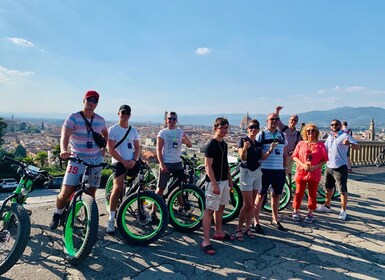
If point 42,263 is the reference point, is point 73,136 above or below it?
above

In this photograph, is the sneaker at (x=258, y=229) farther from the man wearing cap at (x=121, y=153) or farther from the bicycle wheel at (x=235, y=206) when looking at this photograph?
the man wearing cap at (x=121, y=153)

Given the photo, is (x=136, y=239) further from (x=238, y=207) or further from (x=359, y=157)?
(x=359, y=157)

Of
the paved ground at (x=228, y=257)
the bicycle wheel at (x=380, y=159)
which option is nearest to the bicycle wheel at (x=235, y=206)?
the paved ground at (x=228, y=257)

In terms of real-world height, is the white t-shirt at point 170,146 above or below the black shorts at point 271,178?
above

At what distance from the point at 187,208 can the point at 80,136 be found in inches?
74.3

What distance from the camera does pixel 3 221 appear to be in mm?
2900

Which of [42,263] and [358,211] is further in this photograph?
[358,211]

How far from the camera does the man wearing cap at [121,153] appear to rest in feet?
12.2

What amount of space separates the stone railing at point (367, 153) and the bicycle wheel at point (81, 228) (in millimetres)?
11019

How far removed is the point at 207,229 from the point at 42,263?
1.89 m

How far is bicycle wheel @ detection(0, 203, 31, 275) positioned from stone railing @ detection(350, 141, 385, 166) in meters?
11.6

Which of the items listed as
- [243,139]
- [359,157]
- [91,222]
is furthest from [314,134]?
[359,157]

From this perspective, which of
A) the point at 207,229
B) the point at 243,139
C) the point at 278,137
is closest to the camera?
the point at 207,229

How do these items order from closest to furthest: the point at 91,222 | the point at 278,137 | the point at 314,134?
the point at 91,222 < the point at 278,137 < the point at 314,134
